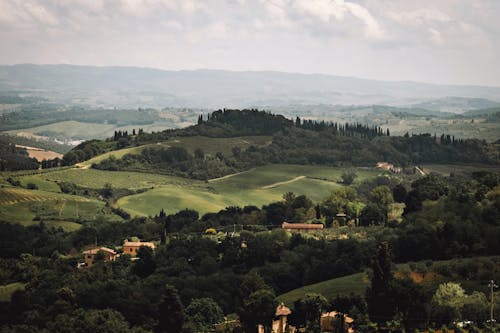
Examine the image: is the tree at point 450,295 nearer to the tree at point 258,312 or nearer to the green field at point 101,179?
the tree at point 258,312

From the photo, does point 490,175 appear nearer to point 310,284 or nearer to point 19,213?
point 310,284

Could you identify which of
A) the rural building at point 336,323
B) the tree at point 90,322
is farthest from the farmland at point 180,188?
the rural building at point 336,323

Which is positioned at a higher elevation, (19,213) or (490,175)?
(490,175)

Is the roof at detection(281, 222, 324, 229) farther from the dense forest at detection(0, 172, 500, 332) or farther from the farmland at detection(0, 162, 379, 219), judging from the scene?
the farmland at detection(0, 162, 379, 219)

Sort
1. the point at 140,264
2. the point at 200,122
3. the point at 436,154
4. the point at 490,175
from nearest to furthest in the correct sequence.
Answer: the point at 140,264, the point at 490,175, the point at 436,154, the point at 200,122

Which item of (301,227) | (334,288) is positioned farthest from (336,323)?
(301,227)

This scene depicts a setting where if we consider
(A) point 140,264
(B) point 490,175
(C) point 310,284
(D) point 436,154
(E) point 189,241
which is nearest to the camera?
(C) point 310,284

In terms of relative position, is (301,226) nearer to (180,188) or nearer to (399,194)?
(399,194)

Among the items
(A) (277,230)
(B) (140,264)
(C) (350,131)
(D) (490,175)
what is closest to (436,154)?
(C) (350,131)

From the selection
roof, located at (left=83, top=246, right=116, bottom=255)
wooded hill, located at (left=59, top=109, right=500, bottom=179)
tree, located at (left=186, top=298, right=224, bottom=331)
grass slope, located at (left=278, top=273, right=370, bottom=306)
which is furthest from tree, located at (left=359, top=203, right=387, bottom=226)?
wooded hill, located at (left=59, top=109, right=500, bottom=179)
